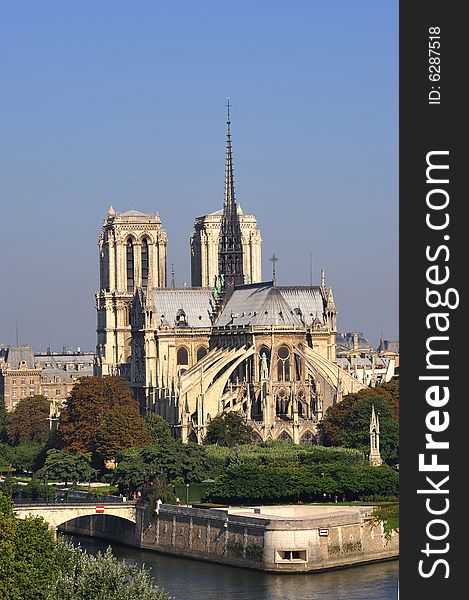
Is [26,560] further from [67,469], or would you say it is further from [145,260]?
[145,260]

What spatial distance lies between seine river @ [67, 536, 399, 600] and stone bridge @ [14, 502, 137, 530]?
16.7 feet

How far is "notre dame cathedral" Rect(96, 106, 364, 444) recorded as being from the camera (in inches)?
4065

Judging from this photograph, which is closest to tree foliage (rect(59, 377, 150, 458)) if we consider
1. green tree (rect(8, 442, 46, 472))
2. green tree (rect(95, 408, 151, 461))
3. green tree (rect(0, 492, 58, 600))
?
green tree (rect(95, 408, 151, 461))

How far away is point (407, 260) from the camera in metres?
16.0

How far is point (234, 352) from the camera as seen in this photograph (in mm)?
108750

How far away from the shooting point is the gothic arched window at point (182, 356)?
116938 mm

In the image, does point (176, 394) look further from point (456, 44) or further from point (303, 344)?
point (456, 44)

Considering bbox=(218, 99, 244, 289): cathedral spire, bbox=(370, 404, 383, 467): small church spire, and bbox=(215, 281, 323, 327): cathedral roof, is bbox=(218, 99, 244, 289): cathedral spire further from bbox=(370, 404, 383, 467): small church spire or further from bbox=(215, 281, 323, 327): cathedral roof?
bbox=(370, 404, 383, 467): small church spire

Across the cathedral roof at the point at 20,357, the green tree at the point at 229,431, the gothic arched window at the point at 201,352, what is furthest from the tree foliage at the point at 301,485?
the cathedral roof at the point at 20,357

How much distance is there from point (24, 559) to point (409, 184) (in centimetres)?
3061

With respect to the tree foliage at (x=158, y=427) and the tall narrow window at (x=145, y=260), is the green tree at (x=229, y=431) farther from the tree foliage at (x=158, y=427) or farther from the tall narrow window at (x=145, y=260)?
the tall narrow window at (x=145, y=260)

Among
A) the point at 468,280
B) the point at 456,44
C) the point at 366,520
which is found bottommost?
the point at 366,520

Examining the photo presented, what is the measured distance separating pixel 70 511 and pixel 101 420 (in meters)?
23.7

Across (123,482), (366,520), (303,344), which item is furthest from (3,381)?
(366,520)
